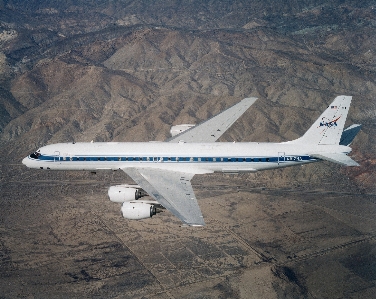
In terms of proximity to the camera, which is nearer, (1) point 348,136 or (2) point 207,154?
(2) point 207,154

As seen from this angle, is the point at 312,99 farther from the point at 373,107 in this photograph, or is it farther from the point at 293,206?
the point at 293,206

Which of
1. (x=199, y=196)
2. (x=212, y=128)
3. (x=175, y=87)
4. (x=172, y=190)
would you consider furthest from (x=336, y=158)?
(x=175, y=87)

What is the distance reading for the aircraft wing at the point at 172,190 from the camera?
1528 inches

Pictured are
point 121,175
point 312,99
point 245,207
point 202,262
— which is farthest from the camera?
point 312,99

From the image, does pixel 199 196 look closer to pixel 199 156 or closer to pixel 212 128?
pixel 212 128

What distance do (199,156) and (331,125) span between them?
17.8 metres

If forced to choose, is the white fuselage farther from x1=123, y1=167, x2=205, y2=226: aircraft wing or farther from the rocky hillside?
the rocky hillside

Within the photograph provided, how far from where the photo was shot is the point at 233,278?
50.7 meters

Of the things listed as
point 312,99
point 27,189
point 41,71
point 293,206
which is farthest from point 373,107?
point 41,71

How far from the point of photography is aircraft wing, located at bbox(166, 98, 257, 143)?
56.7 meters

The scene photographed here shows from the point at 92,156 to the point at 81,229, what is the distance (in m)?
16.5

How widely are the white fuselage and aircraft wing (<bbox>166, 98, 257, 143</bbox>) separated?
6.34 m

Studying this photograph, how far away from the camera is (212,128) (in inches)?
2293

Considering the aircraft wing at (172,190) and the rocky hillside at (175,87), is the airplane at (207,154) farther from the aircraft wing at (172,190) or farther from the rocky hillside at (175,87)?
the rocky hillside at (175,87)
